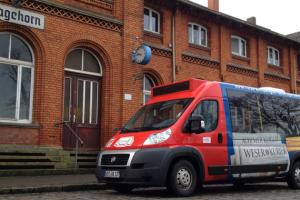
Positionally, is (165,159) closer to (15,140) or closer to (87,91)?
(15,140)

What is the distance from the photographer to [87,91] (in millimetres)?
17047

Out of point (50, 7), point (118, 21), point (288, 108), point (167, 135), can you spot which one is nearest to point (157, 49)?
point (118, 21)

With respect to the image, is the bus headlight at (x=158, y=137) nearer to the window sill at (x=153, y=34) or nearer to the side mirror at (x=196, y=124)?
the side mirror at (x=196, y=124)

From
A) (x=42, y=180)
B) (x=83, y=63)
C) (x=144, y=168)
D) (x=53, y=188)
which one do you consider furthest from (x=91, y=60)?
(x=144, y=168)

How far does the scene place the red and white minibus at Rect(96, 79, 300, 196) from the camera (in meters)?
10.2

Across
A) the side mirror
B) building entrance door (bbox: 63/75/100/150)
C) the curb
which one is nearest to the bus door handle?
the side mirror

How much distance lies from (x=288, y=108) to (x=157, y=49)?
7.38m

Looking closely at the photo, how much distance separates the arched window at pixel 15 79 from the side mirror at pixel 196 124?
260 inches

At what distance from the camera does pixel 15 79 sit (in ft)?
49.5

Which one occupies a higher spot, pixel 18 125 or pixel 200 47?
pixel 200 47

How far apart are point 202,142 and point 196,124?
52 centimetres

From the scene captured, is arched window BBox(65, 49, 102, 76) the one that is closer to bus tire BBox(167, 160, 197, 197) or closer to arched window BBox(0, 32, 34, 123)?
arched window BBox(0, 32, 34, 123)

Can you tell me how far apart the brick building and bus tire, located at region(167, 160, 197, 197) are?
6.28 meters

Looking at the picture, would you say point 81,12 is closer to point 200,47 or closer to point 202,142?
point 200,47
